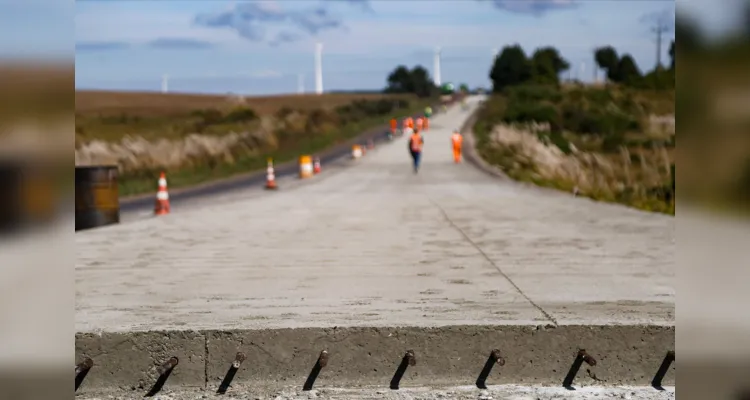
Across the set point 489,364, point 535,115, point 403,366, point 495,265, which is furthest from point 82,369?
point 535,115

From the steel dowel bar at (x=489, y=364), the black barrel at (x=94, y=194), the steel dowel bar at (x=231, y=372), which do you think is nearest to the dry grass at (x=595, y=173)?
the black barrel at (x=94, y=194)

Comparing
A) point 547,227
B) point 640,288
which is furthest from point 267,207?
point 640,288

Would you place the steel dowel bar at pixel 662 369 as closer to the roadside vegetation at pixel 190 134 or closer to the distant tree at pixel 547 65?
the roadside vegetation at pixel 190 134

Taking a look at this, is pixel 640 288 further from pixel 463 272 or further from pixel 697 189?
pixel 697 189

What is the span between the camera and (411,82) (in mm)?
189000

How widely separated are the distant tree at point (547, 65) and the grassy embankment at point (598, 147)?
53.2m

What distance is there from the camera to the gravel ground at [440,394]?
5703 mm

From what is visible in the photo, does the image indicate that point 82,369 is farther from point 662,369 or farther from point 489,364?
point 662,369

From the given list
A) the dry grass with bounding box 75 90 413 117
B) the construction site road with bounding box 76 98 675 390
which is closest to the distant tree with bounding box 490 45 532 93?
the dry grass with bounding box 75 90 413 117

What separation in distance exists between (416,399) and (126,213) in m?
15.6

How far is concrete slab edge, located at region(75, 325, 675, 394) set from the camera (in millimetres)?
6062

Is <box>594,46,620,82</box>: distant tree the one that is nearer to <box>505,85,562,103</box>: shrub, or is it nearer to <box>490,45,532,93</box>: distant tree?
<box>490,45,532,93</box>: distant tree

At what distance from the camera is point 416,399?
567 cm

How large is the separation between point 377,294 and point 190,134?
48550 millimetres
